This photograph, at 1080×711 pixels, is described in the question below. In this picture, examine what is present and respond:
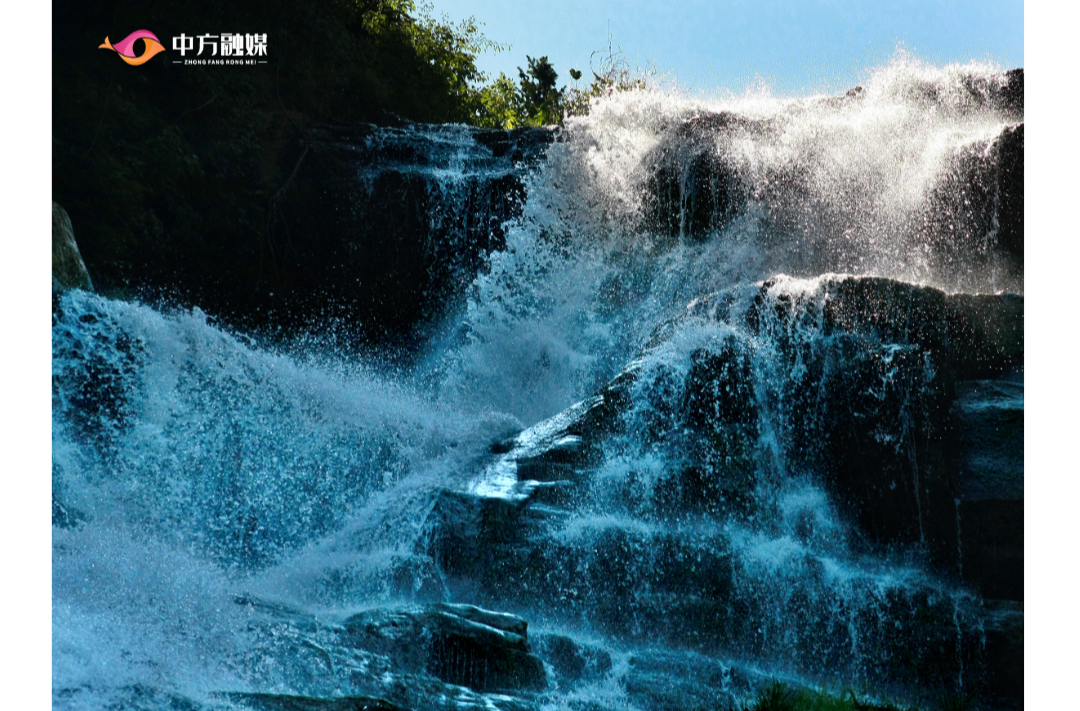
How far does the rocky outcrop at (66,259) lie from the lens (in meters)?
4.25

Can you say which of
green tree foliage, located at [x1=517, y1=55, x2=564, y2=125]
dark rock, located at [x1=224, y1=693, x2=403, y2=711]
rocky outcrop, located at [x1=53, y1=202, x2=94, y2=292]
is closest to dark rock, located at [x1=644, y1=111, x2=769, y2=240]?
green tree foliage, located at [x1=517, y1=55, x2=564, y2=125]

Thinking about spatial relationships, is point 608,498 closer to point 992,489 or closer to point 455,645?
point 455,645

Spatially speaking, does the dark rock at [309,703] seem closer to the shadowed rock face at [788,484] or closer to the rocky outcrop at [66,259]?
the shadowed rock face at [788,484]

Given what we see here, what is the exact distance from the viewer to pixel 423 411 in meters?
4.91

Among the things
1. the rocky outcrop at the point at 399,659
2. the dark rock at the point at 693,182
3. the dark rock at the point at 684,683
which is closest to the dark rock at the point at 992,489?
the dark rock at the point at 684,683

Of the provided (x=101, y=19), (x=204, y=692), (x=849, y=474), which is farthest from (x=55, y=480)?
(x=849, y=474)

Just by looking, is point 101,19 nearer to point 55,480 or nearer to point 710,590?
point 55,480

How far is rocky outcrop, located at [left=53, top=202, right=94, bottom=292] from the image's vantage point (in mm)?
4250

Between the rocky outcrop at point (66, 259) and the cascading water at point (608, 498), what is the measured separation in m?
0.22

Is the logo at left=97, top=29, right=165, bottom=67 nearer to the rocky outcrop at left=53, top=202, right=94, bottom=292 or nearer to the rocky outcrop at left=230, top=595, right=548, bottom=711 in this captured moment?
the rocky outcrop at left=53, top=202, right=94, bottom=292

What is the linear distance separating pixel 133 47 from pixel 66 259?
1.17 metres

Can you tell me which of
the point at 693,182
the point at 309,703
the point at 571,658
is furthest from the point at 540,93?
the point at 309,703

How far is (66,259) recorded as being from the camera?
14.5 ft
